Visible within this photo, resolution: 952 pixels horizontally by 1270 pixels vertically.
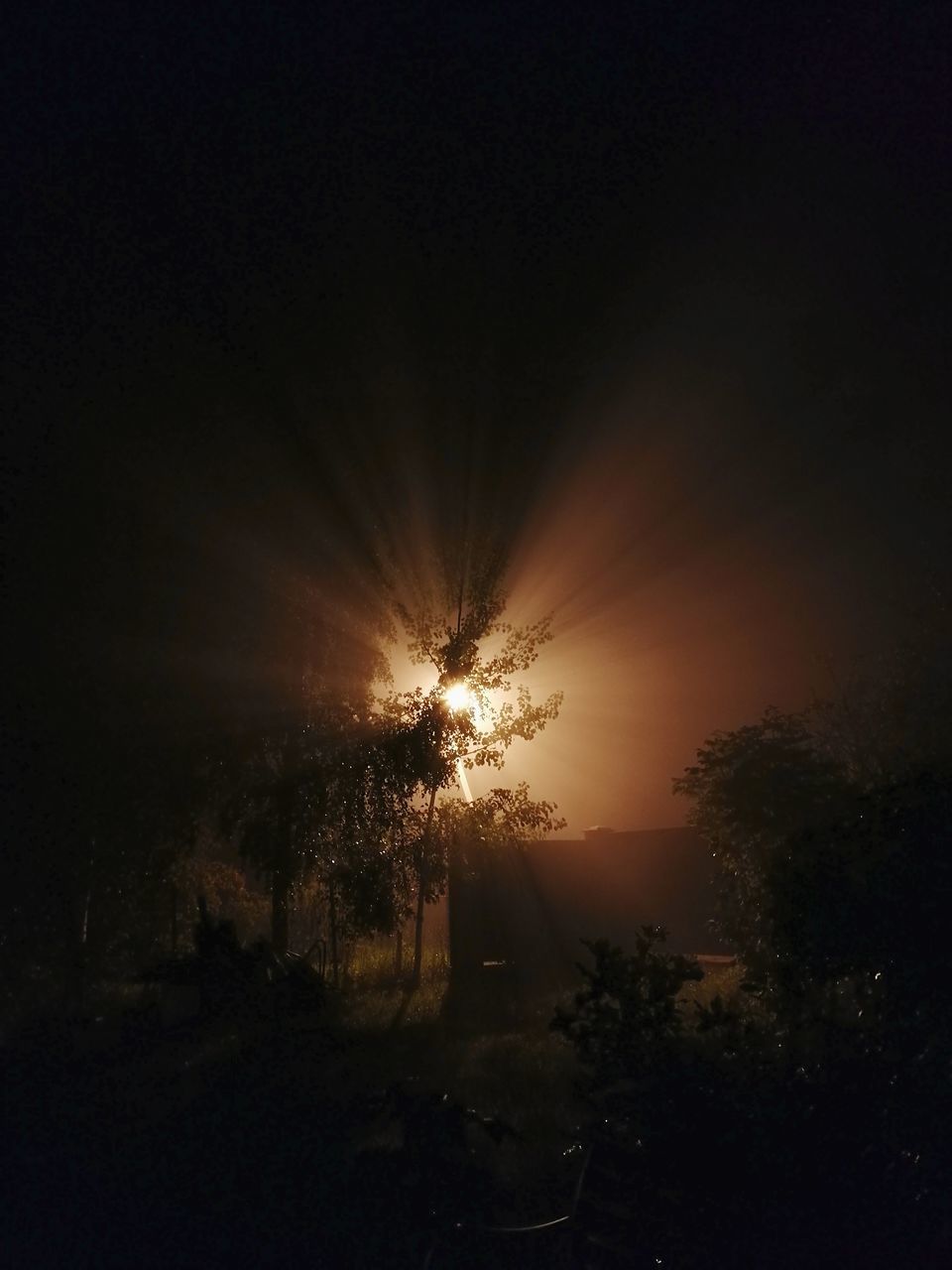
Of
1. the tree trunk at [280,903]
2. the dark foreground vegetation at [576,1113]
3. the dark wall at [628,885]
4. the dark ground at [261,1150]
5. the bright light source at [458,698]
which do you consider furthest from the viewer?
the dark wall at [628,885]

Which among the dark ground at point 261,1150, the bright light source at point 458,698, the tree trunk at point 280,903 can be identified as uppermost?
the bright light source at point 458,698

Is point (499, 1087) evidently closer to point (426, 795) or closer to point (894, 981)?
point (894, 981)

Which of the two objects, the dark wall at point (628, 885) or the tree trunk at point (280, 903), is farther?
the dark wall at point (628, 885)

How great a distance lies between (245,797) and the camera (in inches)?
360

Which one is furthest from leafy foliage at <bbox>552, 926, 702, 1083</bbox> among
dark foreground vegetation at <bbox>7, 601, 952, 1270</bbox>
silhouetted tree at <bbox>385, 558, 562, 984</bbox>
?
silhouetted tree at <bbox>385, 558, 562, 984</bbox>

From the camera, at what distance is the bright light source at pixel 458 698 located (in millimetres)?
9617

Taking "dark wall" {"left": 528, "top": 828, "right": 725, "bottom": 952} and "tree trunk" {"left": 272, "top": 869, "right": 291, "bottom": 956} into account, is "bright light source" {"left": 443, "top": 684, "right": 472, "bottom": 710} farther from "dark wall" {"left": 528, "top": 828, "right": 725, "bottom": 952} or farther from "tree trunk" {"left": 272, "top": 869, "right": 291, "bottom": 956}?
"dark wall" {"left": 528, "top": 828, "right": 725, "bottom": 952}

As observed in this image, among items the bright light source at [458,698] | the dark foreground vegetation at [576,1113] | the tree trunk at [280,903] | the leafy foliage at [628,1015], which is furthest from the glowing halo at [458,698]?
the leafy foliage at [628,1015]

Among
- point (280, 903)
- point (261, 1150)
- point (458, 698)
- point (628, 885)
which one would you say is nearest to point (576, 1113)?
point (261, 1150)

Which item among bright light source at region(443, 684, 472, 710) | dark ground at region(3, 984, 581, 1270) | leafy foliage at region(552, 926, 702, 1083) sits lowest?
dark ground at region(3, 984, 581, 1270)

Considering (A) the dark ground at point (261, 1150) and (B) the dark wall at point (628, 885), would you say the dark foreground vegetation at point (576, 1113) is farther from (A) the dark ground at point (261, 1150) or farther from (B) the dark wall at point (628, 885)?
(B) the dark wall at point (628, 885)

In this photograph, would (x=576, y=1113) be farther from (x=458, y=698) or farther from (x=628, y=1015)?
(x=458, y=698)

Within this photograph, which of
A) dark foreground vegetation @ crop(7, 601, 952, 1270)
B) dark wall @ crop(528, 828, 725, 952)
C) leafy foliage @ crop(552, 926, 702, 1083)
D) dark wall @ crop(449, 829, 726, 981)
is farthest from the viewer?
dark wall @ crop(528, 828, 725, 952)

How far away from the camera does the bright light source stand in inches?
379
